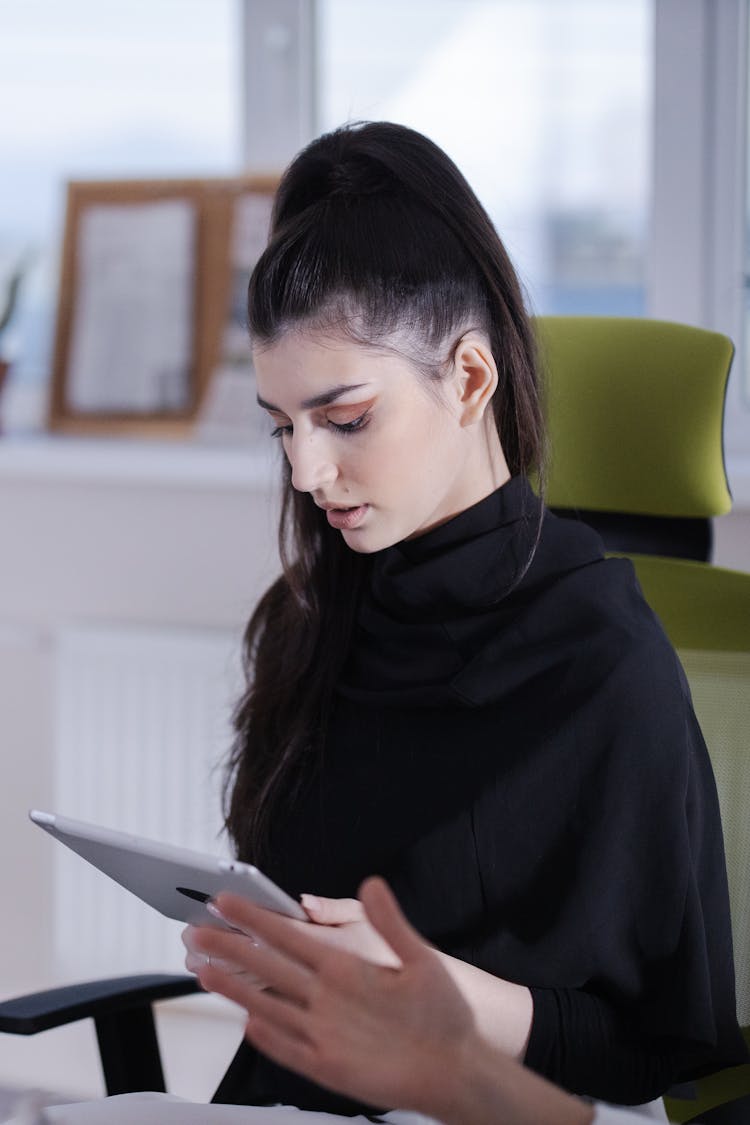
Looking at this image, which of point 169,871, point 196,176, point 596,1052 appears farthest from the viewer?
point 196,176

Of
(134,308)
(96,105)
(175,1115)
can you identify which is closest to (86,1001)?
(175,1115)

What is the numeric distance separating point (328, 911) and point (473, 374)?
18.0 inches

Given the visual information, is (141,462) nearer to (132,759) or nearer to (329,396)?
(132,759)

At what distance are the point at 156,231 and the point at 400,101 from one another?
18.1 inches

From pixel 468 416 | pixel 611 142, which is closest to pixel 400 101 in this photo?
pixel 611 142

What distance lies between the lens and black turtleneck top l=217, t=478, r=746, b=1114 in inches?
43.4

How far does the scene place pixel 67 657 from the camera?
222 centimetres

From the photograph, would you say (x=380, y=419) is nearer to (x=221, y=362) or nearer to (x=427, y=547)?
(x=427, y=547)

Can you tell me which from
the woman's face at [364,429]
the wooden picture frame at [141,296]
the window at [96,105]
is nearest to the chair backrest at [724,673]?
the woman's face at [364,429]

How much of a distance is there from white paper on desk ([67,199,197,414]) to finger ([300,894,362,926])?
1413 millimetres

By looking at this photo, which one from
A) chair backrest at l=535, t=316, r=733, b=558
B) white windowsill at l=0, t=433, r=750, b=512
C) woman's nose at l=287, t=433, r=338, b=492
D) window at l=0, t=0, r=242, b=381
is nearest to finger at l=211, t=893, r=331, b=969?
woman's nose at l=287, t=433, r=338, b=492

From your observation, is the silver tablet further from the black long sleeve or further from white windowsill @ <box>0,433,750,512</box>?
white windowsill @ <box>0,433,750,512</box>

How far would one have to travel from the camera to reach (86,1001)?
4.01ft

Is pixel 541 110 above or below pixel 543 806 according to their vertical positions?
above
